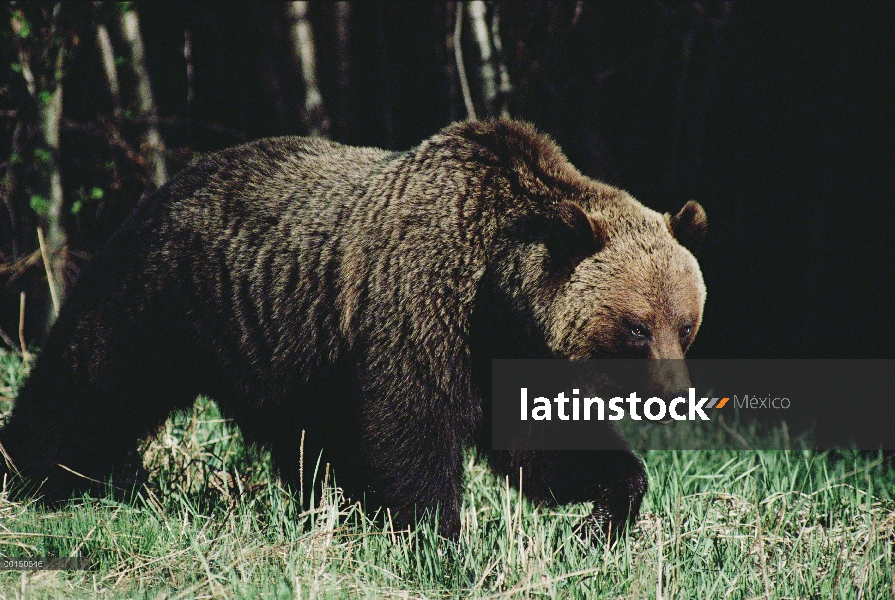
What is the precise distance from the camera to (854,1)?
613 centimetres

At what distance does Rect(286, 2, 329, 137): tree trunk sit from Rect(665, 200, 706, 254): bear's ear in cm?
316

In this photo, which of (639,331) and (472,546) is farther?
(639,331)

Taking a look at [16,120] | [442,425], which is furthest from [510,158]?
[16,120]

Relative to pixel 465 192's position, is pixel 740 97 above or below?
above

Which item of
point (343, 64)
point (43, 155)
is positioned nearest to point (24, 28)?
point (43, 155)

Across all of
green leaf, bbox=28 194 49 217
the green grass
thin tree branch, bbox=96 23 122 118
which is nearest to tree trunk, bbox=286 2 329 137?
A: thin tree branch, bbox=96 23 122 118

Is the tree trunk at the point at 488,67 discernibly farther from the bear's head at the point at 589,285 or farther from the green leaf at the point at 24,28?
the green leaf at the point at 24,28

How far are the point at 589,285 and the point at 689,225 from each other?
1.95 ft

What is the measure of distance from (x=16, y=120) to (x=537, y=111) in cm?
375

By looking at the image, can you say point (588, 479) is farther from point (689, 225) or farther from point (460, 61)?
point (460, 61)

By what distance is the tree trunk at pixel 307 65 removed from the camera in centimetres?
657

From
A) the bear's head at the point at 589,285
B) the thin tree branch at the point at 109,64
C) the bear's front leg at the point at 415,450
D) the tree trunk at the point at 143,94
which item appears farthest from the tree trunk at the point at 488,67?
the thin tree branch at the point at 109,64

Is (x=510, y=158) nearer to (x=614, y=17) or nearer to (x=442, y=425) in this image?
(x=442, y=425)

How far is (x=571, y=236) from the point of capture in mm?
3883
